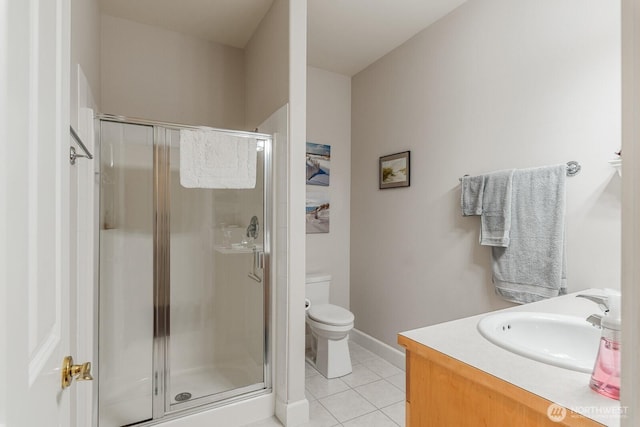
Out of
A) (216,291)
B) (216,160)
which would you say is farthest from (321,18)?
(216,291)

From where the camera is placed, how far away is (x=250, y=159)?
200cm

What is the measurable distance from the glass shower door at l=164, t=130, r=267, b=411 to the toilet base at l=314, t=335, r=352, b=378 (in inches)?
23.8

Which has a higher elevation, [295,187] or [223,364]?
[295,187]

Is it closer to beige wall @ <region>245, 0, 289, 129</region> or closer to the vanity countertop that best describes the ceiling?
beige wall @ <region>245, 0, 289, 129</region>

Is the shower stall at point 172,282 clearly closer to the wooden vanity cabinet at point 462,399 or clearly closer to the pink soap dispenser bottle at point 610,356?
the wooden vanity cabinet at point 462,399

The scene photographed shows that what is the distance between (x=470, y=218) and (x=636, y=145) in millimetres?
1902

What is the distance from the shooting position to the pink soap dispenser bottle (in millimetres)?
634

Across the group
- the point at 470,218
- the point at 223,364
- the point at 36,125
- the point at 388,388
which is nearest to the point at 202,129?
the point at 36,125

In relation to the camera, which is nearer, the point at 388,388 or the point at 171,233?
the point at 171,233

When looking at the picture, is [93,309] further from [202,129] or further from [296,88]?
[296,88]

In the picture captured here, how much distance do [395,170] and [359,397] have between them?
174 cm

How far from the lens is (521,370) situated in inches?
30.7

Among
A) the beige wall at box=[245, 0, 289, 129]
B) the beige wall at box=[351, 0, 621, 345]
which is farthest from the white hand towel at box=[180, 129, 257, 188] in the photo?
the beige wall at box=[351, 0, 621, 345]

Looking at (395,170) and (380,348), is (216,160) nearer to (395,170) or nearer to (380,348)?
(395,170)
